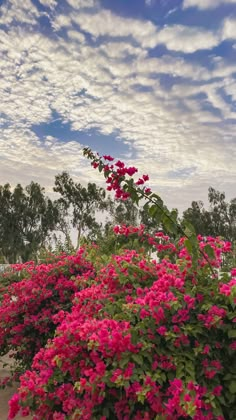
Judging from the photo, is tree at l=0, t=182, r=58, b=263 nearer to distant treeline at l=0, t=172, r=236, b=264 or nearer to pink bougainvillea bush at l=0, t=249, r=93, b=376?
distant treeline at l=0, t=172, r=236, b=264

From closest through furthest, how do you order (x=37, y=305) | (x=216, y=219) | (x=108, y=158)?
(x=108, y=158), (x=37, y=305), (x=216, y=219)

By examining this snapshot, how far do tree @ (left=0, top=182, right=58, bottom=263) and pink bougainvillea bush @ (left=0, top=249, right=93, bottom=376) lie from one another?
121 ft

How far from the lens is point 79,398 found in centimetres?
274

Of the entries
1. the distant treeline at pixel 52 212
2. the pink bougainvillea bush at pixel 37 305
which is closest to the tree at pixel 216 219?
the distant treeline at pixel 52 212

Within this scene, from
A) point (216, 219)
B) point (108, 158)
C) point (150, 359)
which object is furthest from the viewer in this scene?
point (216, 219)

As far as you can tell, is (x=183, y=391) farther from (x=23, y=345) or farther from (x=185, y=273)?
(x=23, y=345)

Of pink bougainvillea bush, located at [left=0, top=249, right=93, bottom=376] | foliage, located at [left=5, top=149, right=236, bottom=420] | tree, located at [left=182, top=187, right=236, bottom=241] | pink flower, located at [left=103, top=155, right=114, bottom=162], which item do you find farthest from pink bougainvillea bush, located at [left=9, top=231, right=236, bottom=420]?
tree, located at [left=182, top=187, right=236, bottom=241]

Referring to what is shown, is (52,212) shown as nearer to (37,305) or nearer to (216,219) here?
(216,219)

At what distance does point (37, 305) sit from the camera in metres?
5.34

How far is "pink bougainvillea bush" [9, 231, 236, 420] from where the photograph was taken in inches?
97.4

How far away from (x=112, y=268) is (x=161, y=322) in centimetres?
83

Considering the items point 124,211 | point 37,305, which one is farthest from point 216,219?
point 37,305

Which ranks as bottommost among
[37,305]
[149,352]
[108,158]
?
[37,305]

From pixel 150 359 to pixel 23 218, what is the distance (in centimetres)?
4153
